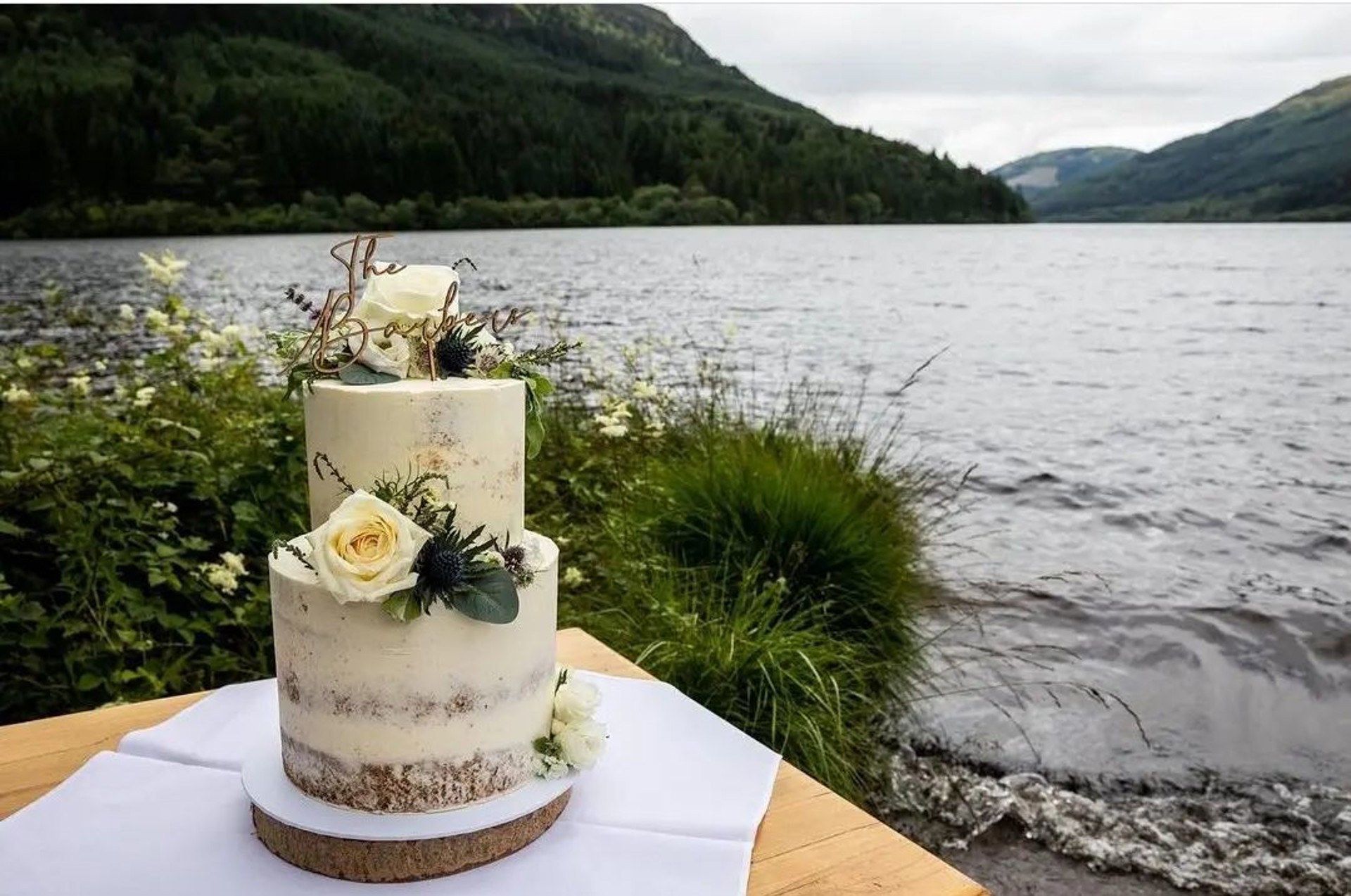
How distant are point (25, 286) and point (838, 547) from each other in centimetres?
2505

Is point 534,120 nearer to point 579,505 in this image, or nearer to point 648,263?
point 648,263

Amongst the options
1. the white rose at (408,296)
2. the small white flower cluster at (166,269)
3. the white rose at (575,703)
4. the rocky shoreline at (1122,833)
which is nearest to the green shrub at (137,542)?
the small white flower cluster at (166,269)

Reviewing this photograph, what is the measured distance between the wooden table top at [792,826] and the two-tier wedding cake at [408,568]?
1.62ft

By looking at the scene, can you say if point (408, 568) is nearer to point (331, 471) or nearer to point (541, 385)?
point (331, 471)

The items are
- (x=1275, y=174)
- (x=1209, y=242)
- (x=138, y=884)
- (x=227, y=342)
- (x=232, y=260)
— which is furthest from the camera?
(x=1275, y=174)

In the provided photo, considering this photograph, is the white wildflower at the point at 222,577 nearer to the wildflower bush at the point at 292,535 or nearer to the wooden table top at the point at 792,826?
the wildflower bush at the point at 292,535

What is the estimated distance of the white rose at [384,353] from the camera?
1709mm

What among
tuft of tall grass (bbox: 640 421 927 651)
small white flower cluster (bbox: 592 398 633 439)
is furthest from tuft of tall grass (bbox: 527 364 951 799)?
small white flower cluster (bbox: 592 398 633 439)

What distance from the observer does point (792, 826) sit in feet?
6.69

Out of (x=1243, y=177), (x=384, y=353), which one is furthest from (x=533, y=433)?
(x=1243, y=177)

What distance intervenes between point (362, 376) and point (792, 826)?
1.14 meters

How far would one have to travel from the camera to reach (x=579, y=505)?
21.7 ft

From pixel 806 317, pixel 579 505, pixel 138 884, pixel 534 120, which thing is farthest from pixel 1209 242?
pixel 138 884

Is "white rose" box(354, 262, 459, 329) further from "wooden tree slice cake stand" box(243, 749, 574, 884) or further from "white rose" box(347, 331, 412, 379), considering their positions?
"wooden tree slice cake stand" box(243, 749, 574, 884)
